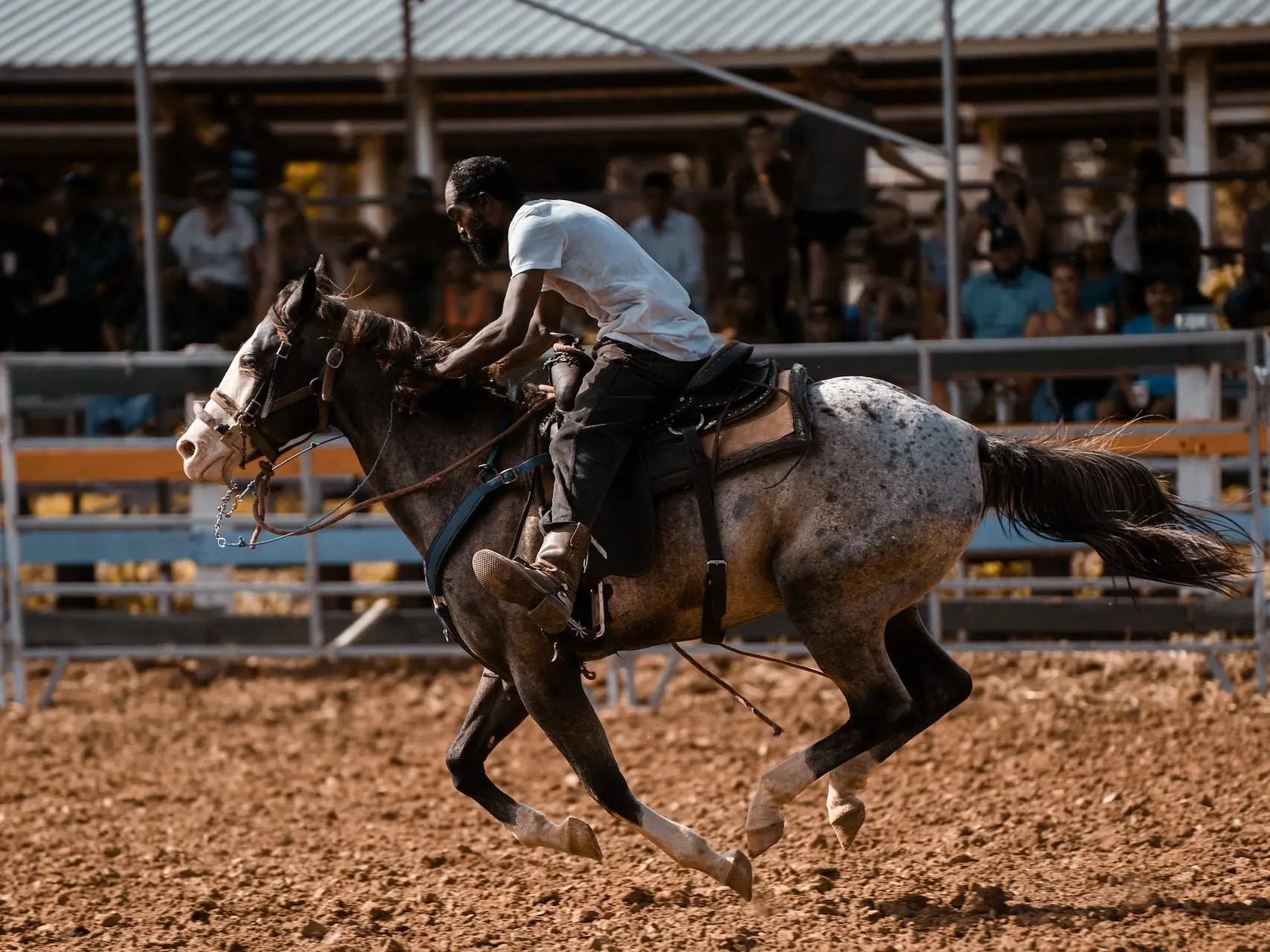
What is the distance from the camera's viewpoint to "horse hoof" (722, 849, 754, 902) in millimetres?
5477

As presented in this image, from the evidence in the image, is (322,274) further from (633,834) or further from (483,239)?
(633,834)

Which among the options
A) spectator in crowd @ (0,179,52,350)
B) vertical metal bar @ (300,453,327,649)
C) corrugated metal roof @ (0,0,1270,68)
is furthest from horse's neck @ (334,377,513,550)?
corrugated metal roof @ (0,0,1270,68)

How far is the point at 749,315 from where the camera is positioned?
35.6ft

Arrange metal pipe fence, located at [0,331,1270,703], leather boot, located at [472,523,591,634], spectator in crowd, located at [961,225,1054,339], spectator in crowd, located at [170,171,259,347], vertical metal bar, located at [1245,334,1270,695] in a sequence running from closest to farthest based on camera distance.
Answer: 1. leather boot, located at [472,523,591,634]
2. vertical metal bar, located at [1245,334,1270,695]
3. metal pipe fence, located at [0,331,1270,703]
4. spectator in crowd, located at [961,225,1054,339]
5. spectator in crowd, located at [170,171,259,347]

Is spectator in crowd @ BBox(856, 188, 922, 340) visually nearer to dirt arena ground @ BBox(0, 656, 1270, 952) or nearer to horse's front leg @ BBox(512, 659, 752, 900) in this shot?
dirt arena ground @ BBox(0, 656, 1270, 952)

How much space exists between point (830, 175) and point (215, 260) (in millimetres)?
4561

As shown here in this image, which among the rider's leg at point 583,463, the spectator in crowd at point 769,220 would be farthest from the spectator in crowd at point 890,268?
the rider's leg at point 583,463

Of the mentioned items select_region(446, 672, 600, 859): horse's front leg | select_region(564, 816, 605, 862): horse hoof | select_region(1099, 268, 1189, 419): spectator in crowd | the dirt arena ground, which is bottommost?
the dirt arena ground

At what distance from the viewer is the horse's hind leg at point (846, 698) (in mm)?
5516

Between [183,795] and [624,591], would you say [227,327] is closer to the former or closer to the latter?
[183,795]

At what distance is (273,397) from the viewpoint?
18.9 ft

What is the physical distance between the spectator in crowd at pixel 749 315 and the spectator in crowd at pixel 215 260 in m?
3.66

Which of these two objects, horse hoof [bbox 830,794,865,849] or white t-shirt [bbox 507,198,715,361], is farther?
horse hoof [bbox 830,794,865,849]

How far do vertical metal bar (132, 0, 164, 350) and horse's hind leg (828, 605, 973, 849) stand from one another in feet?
20.9
